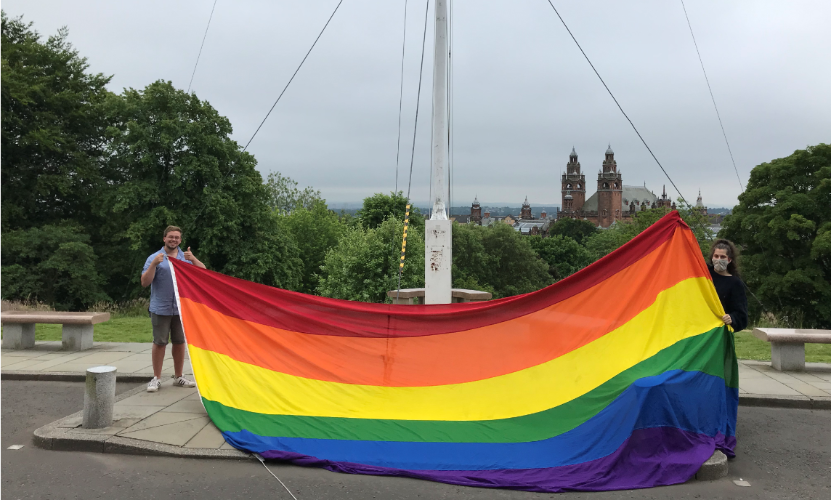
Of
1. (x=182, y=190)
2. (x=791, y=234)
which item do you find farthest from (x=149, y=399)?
(x=791, y=234)

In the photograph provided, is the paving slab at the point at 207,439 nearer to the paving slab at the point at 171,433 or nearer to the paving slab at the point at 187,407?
the paving slab at the point at 171,433

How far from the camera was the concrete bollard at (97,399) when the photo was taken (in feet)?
16.5

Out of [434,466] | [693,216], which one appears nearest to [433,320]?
[434,466]

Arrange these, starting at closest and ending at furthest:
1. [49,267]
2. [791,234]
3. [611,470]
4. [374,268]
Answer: [611,470], [49,267], [791,234], [374,268]

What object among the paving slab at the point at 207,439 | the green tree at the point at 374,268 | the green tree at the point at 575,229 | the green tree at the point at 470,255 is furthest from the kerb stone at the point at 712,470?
the green tree at the point at 575,229

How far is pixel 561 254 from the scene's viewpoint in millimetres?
73938

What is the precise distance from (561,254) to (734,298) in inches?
2773

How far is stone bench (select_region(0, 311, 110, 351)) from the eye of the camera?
8625 millimetres

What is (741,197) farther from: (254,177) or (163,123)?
(163,123)

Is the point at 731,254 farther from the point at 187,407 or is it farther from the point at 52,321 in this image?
the point at 52,321

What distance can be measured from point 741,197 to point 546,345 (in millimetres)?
31148

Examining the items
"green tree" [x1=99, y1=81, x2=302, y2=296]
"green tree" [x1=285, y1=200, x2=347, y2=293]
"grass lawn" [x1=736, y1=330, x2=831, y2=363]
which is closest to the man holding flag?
"grass lawn" [x1=736, y1=330, x2=831, y2=363]

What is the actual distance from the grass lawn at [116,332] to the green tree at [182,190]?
15.3 metres

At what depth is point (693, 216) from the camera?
163 ft
